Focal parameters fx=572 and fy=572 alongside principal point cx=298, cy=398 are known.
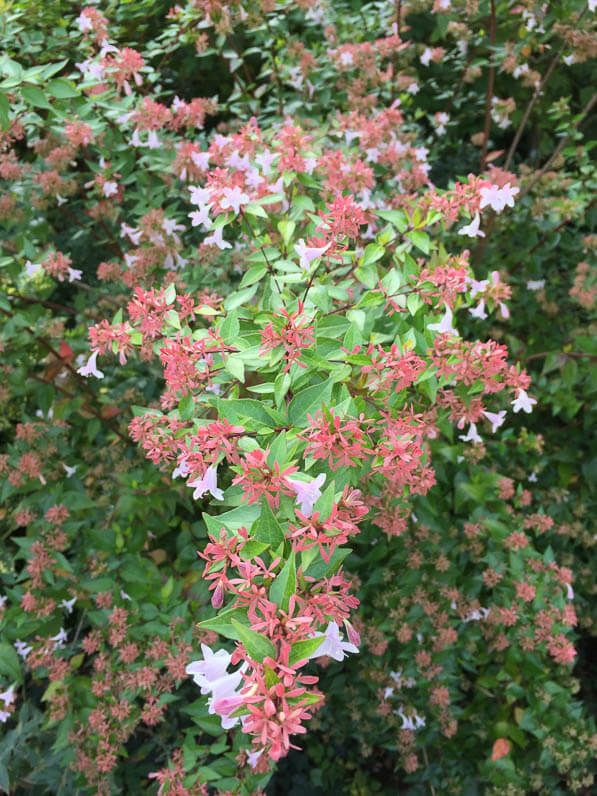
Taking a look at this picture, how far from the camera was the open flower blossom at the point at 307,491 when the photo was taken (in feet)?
2.79

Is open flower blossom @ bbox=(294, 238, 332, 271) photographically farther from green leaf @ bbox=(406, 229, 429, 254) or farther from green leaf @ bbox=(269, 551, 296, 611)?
green leaf @ bbox=(269, 551, 296, 611)

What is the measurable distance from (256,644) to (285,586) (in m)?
0.08

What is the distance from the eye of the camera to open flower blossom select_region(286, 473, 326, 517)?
0.85 metres

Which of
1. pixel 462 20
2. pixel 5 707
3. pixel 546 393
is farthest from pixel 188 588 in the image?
pixel 462 20

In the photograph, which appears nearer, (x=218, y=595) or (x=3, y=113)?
(x=218, y=595)

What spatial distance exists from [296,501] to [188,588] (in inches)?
47.4

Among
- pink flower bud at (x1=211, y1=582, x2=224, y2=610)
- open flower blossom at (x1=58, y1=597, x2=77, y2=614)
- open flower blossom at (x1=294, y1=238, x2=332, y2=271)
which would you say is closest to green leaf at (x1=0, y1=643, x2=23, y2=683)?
open flower blossom at (x1=58, y1=597, x2=77, y2=614)

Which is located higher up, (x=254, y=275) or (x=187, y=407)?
(x=254, y=275)

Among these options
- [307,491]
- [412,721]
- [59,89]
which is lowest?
[412,721]

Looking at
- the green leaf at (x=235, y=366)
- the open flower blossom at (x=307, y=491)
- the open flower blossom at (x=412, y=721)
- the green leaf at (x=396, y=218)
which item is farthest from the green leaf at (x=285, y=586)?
the open flower blossom at (x=412, y=721)

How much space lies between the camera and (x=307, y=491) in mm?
854

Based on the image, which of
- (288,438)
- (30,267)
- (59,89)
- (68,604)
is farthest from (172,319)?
(68,604)

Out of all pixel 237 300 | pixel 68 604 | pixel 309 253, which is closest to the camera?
pixel 309 253

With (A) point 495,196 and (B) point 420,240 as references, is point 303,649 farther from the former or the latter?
(A) point 495,196
